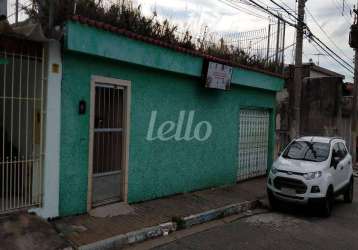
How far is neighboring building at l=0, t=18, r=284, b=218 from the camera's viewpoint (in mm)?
6129

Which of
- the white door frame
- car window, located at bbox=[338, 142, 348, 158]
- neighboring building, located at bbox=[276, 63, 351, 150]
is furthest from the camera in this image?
neighboring building, located at bbox=[276, 63, 351, 150]

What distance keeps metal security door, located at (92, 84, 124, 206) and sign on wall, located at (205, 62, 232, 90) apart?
2.55 metres

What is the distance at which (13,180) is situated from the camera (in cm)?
619

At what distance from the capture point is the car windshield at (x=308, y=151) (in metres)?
8.99

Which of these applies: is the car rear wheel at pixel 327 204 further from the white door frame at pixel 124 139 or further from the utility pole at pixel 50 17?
the utility pole at pixel 50 17

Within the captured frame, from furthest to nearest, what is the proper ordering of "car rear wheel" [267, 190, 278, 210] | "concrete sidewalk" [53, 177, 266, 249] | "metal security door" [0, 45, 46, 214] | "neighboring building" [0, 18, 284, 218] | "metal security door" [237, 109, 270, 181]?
1. "metal security door" [237, 109, 270, 181]
2. "car rear wheel" [267, 190, 278, 210]
3. "neighboring building" [0, 18, 284, 218]
4. "metal security door" [0, 45, 46, 214]
5. "concrete sidewalk" [53, 177, 266, 249]

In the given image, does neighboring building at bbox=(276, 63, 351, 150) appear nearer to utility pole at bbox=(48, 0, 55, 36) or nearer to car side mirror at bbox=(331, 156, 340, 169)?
car side mirror at bbox=(331, 156, 340, 169)

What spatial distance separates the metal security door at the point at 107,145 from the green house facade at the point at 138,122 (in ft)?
0.06

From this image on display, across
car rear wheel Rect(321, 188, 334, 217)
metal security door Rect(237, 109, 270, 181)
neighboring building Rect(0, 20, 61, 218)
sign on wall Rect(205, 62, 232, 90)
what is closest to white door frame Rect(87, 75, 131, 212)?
neighboring building Rect(0, 20, 61, 218)

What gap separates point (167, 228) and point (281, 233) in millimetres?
2147

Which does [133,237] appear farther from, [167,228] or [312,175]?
[312,175]

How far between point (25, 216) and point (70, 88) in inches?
85.3

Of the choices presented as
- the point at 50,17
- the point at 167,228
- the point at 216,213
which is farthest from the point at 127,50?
the point at 216,213

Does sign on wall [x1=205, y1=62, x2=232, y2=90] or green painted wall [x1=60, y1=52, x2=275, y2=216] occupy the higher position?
sign on wall [x1=205, y1=62, x2=232, y2=90]
